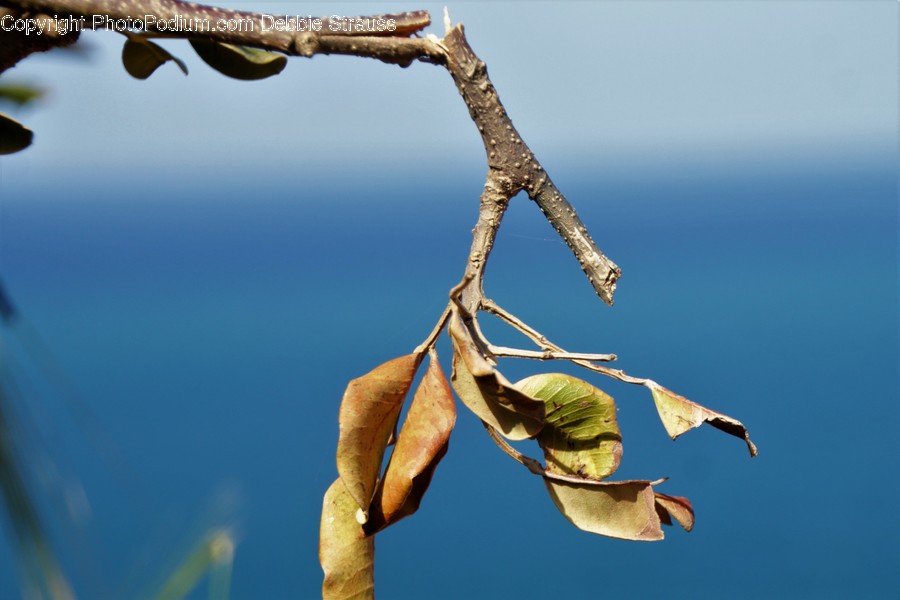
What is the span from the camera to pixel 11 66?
310 millimetres

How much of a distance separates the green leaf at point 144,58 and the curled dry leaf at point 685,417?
0.85 feet

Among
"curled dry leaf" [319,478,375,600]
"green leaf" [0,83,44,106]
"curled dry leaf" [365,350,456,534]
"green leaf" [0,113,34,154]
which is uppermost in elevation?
"green leaf" [0,83,44,106]

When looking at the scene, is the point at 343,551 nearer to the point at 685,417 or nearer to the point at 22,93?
the point at 685,417

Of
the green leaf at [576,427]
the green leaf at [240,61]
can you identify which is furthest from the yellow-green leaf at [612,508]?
the green leaf at [240,61]

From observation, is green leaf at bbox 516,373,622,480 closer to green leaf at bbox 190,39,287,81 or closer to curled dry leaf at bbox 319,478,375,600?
curled dry leaf at bbox 319,478,375,600

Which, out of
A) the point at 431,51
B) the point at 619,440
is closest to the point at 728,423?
the point at 619,440

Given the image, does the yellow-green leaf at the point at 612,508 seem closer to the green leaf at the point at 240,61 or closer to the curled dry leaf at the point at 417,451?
the curled dry leaf at the point at 417,451

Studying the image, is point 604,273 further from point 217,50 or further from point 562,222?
point 217,50

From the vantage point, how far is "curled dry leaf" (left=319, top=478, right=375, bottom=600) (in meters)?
0.28

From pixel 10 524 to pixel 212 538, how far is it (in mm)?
80

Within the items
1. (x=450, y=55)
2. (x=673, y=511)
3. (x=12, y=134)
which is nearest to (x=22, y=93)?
(x=12, y=134)

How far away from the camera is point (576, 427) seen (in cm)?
29

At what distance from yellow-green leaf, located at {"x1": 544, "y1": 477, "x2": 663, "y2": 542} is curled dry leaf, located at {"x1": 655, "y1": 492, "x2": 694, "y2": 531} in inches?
1.2

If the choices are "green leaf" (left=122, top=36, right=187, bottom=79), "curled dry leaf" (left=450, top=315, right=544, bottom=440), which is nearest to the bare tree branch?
"curled dry leaf" (left=450, top=315, right=544, bottom=440)
